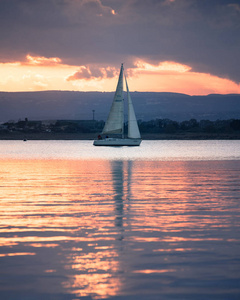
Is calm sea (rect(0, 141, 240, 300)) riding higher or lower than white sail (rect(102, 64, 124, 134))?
lower

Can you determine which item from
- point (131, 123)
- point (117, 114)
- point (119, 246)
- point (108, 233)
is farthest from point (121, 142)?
point (119, 246)

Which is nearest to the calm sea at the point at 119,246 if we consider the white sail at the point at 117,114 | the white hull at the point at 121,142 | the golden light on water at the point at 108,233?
the golden light on water at the point at 108,233

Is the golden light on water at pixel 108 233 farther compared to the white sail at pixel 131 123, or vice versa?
the white sail at pixel 131 123

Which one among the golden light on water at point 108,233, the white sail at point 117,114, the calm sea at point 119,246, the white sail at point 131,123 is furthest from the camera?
the white sail at point 131,123

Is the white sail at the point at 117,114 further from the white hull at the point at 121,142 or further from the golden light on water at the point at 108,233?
the golden light on water at the point at 108,233

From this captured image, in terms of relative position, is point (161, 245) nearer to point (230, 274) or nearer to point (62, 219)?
point (230, 274)

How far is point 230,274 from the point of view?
10.6 metres

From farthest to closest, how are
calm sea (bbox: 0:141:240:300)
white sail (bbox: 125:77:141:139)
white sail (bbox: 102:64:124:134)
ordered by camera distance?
white sail (bbox: 125:77:141:139), white sail (bbox: 102:64:124:134), calm sea (bbox: 0:141:240:300)

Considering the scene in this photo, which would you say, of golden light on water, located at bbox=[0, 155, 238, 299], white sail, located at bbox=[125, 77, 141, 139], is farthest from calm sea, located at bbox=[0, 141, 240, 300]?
white sail, located at bbox=[125, 77, 141, 139]

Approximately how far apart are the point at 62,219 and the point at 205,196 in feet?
27.4

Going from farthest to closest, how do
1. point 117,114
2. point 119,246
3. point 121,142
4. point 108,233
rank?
point 121,142, point 117,114, point 108,233, point 119,246

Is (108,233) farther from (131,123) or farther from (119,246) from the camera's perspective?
(131,123)

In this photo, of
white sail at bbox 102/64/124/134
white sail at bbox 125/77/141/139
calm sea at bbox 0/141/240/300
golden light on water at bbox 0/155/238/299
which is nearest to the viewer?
calm sea at bbox 0/141/240/300

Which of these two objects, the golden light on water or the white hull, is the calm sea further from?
the white hull
